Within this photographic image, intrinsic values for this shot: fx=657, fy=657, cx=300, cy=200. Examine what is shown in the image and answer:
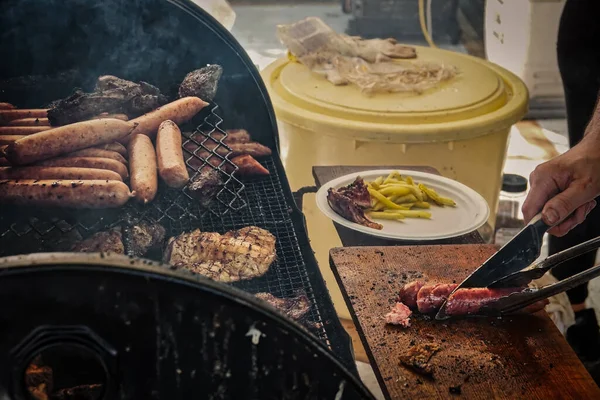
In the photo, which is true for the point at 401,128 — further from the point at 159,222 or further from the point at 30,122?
the point at 30,122

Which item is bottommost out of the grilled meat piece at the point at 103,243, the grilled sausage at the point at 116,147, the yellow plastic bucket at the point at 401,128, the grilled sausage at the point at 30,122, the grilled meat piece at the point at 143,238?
the yellow plastic bucket at the point at 401,128

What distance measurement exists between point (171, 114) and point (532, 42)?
245 inches

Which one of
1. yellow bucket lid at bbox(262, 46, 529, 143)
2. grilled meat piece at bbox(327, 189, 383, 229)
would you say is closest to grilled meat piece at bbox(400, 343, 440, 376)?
grilled meat piece at bbox(327, 189, 383, 229)

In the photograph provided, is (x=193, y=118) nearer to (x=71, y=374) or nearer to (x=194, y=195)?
(x=194, y=195)

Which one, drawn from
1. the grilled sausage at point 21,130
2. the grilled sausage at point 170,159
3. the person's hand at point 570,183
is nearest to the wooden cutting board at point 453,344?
the person's hand at point 570,183

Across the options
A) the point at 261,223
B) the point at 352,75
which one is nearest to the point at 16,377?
the point at 261,223

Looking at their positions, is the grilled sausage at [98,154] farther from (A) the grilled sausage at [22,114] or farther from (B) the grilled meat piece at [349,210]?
(B) the grilled meat piece at [349,210]

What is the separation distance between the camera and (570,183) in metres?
2.71

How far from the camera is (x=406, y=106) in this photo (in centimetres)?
422

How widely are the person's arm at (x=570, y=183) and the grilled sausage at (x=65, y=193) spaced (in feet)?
5.40

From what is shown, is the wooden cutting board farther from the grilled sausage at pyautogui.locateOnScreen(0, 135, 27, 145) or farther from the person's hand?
the grilled sausage at pyautogui.locateOnScreen(0, 135, 27, 145)

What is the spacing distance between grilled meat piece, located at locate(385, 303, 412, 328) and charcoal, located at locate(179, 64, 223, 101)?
130 centimetres

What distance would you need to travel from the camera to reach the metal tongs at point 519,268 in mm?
2361

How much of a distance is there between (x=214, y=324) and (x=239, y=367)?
0.42 feet
